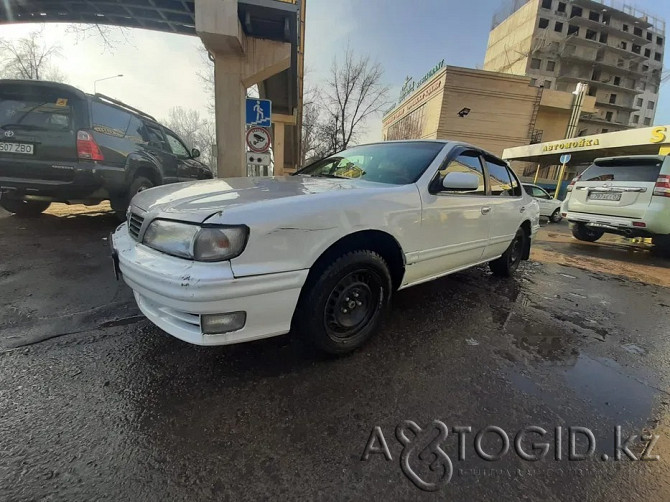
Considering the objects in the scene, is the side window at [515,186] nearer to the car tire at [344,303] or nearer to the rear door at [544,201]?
the car tire at [344,303]

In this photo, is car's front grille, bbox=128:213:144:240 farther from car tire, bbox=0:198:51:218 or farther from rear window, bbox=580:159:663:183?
rear window, bbox=580:159:663:183

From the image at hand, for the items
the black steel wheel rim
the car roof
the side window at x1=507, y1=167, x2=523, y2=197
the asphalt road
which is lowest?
the asphalt road

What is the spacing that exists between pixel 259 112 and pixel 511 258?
17.5 ft

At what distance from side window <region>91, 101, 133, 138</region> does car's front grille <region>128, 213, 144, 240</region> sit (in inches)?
130

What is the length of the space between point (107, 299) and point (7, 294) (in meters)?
0.84

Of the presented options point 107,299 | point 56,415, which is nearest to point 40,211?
point 107,299

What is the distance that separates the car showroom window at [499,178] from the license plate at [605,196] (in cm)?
389

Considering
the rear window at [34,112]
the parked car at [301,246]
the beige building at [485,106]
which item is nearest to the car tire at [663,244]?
the parked car at [301,246]

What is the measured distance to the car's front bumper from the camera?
1636 millimetres

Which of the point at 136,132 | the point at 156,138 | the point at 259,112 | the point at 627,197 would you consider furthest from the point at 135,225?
the point at 627,197

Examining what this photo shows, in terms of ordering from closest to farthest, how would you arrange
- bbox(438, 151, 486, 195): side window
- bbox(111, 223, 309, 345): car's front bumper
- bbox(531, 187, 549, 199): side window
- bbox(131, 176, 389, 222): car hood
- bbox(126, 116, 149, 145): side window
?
bbox(111, 223, 309, 345): car's front bumper
bbox(131, 176, 389, 222): car hood
bbox(438, 151, 486, 195): side window
bbox(126, 116, 149, 145): side window
bbox(531, 187, 549, 199): side window

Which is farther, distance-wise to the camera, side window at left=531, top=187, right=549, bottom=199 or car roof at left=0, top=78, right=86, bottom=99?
side window at left=531, top=187, right=549, bottom=199

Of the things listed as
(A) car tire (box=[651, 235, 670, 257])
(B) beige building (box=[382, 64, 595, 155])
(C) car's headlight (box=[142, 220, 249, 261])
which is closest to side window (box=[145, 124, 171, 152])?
(C) car's headlight (box=[142, 220, 249, 261])

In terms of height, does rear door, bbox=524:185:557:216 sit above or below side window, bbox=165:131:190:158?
below
